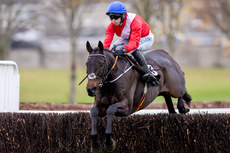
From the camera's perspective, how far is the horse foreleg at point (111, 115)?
5391mm

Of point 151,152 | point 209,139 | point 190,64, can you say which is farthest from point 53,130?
point 190,64

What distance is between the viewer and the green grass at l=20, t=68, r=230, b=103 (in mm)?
20281

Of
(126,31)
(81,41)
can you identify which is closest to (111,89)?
(126,31)

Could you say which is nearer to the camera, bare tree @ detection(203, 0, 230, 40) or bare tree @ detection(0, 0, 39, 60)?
bare tree @ detection(0, 0, 39, 60)

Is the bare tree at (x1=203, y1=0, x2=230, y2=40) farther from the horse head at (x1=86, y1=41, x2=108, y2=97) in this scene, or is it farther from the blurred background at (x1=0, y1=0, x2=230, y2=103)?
the horse head at (x1=86, y1=41, x2=108, y2=97)

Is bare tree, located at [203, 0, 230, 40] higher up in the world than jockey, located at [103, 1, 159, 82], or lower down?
higher up

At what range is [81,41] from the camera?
131 feet

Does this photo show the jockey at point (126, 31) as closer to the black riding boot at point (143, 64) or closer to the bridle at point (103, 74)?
the black riding boot at point (143, 64)

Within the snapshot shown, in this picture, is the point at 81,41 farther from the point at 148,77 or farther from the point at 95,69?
the point at 95,69

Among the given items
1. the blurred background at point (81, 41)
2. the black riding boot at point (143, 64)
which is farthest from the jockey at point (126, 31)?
the blurred background at point (81, 41)

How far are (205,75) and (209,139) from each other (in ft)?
78.7

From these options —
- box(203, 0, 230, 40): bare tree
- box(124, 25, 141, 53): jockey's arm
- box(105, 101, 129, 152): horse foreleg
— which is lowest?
box(105, 101, 129, 152): horse foreleg

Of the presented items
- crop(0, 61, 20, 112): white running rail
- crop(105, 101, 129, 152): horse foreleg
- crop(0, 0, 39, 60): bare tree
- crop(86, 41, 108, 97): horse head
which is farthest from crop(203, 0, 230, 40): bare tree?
crop(86, 41, 108, 97): horse head

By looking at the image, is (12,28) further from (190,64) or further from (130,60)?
(190,64)
